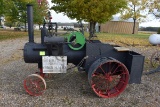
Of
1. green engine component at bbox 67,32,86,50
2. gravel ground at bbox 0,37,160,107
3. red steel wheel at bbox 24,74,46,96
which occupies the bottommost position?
gravel ground at bbox 0,37,160,107

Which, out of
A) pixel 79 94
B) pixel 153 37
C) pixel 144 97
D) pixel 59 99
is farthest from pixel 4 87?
pixel 153 37

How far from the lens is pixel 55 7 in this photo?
1850cm

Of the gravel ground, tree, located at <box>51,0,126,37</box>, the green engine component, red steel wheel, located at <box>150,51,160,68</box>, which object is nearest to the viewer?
Answer: the gravel ground

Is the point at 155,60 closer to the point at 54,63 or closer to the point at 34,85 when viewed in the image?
the point at 54,63

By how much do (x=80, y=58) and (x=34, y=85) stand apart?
1172 millimetres

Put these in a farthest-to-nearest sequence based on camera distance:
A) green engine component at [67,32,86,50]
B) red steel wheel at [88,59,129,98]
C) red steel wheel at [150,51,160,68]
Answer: red steel wheel at [150,51,160,68] < green engine component at [67,32,86,50] < red steel wheel at [88,59,129,98]

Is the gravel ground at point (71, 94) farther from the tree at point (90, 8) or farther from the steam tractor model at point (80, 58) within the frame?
the tree at point (90, 8)

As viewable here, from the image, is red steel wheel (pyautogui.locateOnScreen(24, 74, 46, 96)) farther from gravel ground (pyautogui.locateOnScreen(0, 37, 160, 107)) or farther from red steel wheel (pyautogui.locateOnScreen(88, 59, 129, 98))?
red steel wheel (pyautogui.locateOnScreen(88, 59, 129, 98))

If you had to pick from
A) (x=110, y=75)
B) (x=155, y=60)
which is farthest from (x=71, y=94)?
(x=155, y=60)

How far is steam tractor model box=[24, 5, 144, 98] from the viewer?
392 cm

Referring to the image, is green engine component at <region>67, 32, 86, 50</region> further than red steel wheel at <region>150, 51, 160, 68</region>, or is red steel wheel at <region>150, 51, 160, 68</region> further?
red steel wheel at <region>150, 51, 160, 68</region>

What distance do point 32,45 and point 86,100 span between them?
5.51 feet

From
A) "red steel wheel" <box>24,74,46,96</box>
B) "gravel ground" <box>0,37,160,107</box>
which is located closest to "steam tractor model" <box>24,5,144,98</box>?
"red steel wheel" <box>24,74,46,96</box>

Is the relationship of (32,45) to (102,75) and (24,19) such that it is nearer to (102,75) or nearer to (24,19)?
(102,75)
